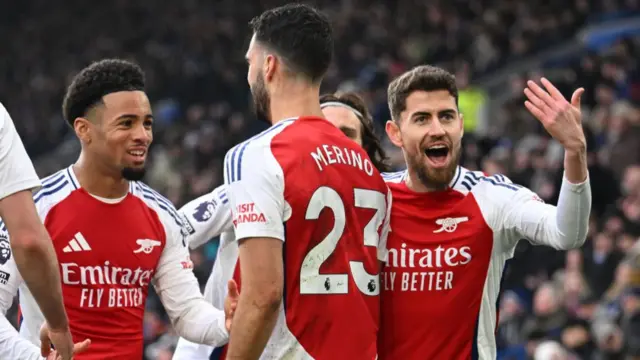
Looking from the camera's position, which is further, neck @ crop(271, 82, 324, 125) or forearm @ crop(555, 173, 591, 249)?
forearm @ crop(555, 173, 591, 249)

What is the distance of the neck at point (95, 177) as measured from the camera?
17.5 ft

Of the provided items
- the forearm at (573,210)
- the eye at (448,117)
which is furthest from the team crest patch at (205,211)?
the forearm at (573,210)

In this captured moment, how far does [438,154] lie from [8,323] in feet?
6.23

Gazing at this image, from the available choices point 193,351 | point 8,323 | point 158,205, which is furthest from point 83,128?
point 193,351

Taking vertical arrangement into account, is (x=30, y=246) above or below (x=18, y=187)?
below

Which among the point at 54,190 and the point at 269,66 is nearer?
the point at 269,66

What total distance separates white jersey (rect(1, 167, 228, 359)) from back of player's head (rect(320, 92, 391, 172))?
1214mm

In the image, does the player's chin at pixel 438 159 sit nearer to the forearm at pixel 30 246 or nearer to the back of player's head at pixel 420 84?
the back of player's head at pixel 420 84

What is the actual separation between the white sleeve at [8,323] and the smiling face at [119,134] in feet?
1.87

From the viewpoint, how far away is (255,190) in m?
4.16

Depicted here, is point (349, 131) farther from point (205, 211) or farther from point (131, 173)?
point (131, 173)

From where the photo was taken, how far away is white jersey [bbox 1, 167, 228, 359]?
5.18 m

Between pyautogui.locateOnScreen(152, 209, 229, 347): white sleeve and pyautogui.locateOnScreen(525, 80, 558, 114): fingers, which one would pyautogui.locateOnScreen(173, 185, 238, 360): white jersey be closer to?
pyautogui.locateOnScreen(152, 209, 229, 347): white sleeve

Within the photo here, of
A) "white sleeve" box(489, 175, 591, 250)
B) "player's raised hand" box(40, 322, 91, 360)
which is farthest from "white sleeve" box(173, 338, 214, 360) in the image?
"white sleeve" box(489, 175, 591, 250)
